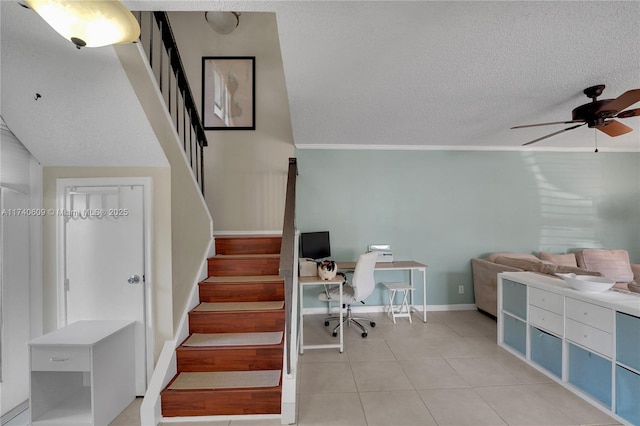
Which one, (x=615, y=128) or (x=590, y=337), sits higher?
(x=615, y=128)

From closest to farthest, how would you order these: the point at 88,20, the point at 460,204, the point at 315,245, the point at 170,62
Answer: the point at 88,20 → the point at 170,62 → the point at 315,245 → the point at 460,204

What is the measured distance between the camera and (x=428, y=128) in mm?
3547

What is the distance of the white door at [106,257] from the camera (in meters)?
2.30

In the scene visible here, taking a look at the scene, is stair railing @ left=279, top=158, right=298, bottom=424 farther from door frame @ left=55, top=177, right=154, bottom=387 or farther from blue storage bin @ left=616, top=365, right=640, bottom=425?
blue storage bin @ left=616, top=365, right=640, bottom=425

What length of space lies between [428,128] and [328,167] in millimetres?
1462

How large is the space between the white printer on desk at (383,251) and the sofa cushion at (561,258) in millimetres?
2331

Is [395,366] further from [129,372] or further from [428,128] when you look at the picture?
[428,128]

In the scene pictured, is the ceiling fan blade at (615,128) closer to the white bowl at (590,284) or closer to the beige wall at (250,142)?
the white bowl at (590,284)

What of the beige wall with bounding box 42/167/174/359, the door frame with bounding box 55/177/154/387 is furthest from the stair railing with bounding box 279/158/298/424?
the door frame with bounding box 55/177/154/387

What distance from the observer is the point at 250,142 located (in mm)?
4176

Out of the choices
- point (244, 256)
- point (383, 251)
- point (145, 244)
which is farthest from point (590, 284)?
point (145, 244)

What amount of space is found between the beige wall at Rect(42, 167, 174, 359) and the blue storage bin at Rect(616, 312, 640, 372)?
333 centimetres

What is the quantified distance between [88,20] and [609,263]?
603 cm

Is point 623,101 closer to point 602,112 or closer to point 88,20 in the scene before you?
point 602,112
